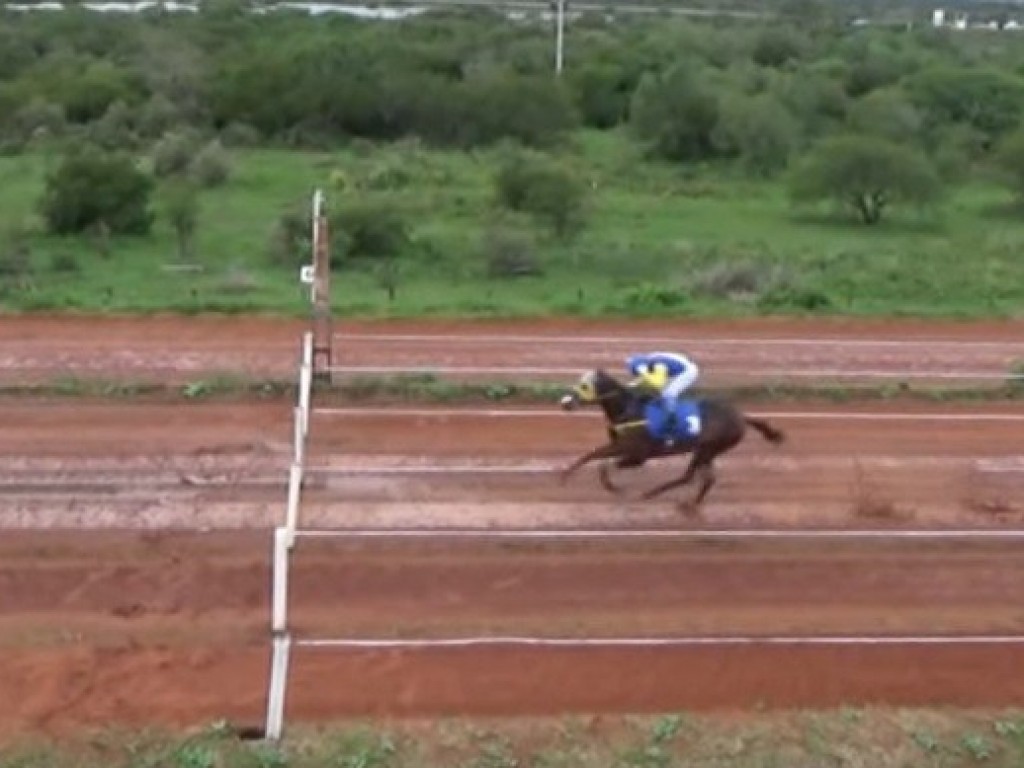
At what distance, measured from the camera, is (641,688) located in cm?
1169

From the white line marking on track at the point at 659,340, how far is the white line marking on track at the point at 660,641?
9.24 metres

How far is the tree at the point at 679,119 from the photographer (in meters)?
43.0

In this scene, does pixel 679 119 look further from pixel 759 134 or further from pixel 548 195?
pixel 548 195

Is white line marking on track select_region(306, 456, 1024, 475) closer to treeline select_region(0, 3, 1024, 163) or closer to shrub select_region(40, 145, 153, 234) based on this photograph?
shrub select_region(40, 145, 153, 234)

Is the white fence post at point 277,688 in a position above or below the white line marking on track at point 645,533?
below

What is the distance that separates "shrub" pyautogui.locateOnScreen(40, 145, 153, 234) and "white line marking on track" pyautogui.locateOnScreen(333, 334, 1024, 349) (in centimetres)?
935

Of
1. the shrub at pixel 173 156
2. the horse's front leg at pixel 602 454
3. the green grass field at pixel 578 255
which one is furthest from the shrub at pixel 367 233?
the horse's front leg at pixel 602 454

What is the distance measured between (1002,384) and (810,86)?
94.4 ft

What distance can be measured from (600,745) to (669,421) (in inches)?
176

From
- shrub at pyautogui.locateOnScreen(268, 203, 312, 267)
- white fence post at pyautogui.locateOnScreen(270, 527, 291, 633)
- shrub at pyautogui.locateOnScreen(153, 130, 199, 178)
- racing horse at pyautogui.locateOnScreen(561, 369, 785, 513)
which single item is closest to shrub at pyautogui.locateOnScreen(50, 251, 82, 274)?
shrub at pyautogui.locateOnScreen(268, 203, 312, 267)

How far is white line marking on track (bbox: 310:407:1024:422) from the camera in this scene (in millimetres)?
18047

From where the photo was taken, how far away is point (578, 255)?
28.6 m

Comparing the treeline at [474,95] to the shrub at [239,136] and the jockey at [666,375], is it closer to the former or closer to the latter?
the shrub at [239,136]

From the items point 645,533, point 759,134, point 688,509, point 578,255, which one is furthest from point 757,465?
point 759,134
